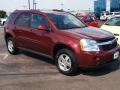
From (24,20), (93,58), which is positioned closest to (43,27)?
(24,20)

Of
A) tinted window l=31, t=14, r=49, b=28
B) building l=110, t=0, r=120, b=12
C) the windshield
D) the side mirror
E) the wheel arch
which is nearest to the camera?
the wheel arch

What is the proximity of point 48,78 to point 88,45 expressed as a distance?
4.26 ft

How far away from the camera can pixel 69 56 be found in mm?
7152

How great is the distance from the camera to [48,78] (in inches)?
276

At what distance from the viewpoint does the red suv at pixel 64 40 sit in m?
6.91

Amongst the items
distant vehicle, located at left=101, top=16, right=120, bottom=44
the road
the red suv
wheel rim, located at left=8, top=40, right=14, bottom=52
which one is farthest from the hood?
wheel rim, located at left=8, top=40, right=14, bottom=52

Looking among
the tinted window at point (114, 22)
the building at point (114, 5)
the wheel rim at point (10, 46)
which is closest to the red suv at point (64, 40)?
the wheel rim at point (10, 46)

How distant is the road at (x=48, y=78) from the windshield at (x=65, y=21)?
4.14ft

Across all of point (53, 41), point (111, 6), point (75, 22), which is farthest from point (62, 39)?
point (111, 6)

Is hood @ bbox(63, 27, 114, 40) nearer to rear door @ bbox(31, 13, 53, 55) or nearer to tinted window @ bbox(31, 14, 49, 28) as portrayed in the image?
rear door @ bbox(31, 13, 53, 55)

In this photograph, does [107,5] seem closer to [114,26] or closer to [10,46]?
[114,26]

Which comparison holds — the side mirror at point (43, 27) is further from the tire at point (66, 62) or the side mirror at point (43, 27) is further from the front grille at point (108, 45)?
the front grille at point (108, 45)

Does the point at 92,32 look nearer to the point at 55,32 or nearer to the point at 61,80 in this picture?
the point at 55,32

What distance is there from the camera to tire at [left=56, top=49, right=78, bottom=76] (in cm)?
710
